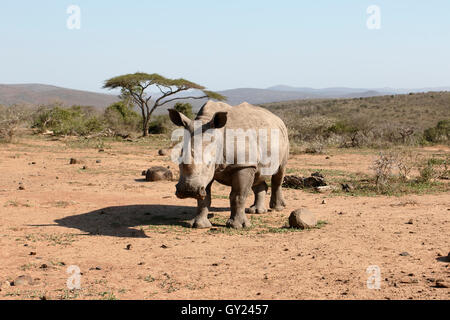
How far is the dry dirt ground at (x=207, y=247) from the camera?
4703mm

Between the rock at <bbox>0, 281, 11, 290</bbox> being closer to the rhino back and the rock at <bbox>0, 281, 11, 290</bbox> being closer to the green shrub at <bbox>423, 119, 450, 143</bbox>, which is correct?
the rhino back

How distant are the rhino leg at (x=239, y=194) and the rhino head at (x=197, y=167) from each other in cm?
69

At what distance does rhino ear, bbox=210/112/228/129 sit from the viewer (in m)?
A: 6.87

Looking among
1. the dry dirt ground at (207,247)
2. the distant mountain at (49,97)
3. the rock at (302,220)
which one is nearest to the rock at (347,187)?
the dry dirt ground at (207,247)

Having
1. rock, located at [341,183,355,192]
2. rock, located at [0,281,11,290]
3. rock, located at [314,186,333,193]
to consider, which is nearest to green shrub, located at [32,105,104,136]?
rock, located at [314,186,333,193]

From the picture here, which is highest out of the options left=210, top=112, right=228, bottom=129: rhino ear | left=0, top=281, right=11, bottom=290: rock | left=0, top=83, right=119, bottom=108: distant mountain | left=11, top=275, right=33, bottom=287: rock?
left=0, top=83, right=119, bottom=108: distant mountain

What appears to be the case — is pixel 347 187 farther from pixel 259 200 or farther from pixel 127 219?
pixel 127 219

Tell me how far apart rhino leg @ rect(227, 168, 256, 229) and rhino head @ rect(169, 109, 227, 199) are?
695 mm

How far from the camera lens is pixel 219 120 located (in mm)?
6930

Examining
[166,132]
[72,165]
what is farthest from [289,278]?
[166,132]

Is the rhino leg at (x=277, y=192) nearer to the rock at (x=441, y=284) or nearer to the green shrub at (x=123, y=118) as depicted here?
the rock at (x=441, y=284)

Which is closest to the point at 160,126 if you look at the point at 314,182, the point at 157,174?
the point at 157,174

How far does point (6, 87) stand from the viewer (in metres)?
137

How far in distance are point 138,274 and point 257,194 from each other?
4.28 meters
